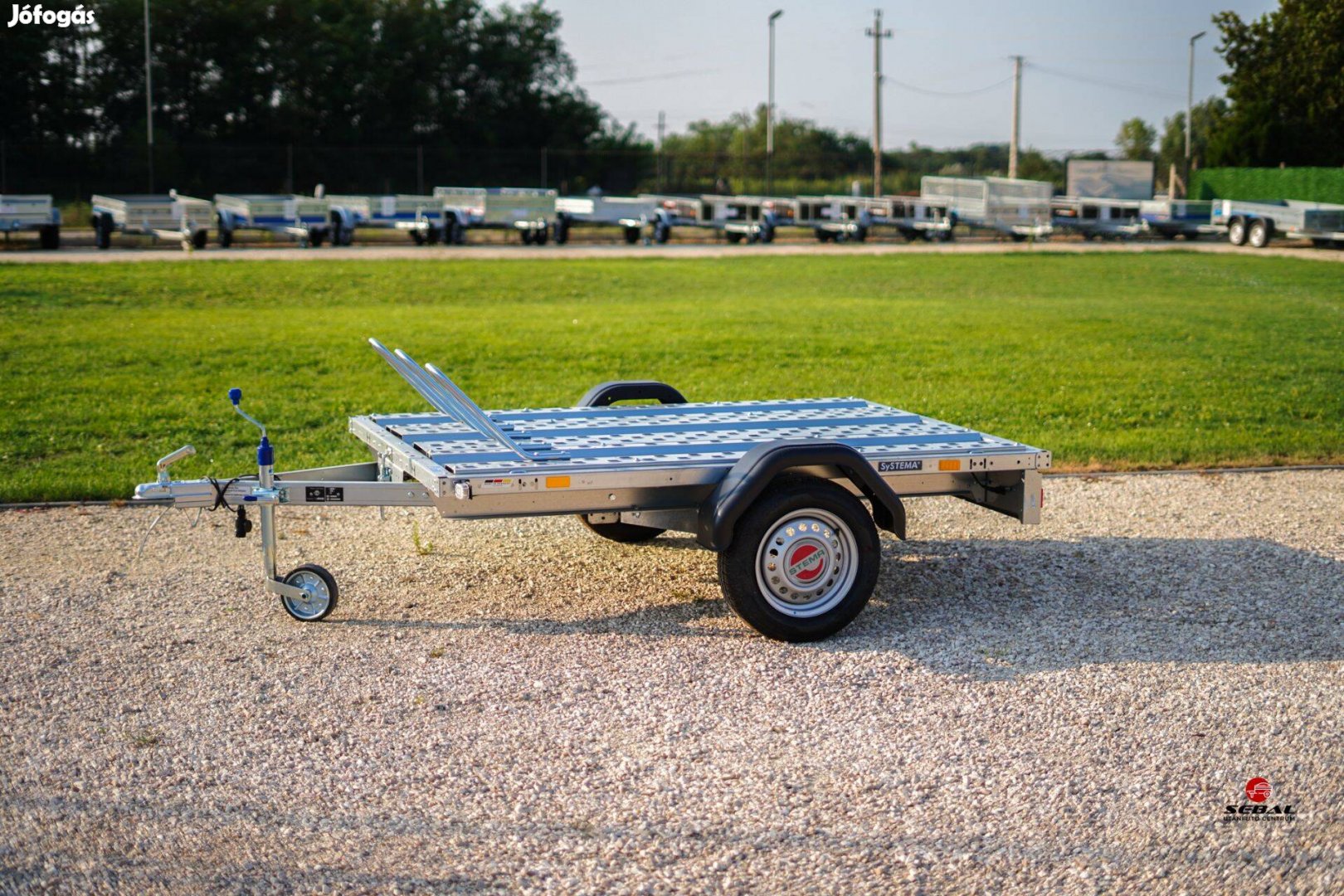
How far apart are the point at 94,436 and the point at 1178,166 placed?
60.2m

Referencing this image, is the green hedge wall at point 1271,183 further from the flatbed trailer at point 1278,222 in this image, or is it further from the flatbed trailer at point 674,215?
the flatbed trailer at point 674,215

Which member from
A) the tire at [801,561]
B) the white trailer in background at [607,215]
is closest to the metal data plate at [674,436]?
the tire at [801,561]

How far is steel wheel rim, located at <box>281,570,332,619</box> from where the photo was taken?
5.96 metres

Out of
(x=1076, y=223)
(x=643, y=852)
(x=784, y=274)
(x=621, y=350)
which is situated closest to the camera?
(x=643, y=852)

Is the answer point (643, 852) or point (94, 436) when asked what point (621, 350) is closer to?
point (94, 436)

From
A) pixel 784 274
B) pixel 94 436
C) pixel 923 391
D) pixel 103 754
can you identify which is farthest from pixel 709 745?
pixel 784 274

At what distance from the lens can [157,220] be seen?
29531 mm

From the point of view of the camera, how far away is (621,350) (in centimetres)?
1385

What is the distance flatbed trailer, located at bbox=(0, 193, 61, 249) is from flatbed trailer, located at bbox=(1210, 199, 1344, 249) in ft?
94.7

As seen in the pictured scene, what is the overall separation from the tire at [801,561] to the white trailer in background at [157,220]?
2591 centimetres

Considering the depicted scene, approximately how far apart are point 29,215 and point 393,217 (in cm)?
886

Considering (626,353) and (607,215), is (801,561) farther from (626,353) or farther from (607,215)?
(607,215)

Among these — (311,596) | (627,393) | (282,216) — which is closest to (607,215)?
(282,216)

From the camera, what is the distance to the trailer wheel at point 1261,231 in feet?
116
